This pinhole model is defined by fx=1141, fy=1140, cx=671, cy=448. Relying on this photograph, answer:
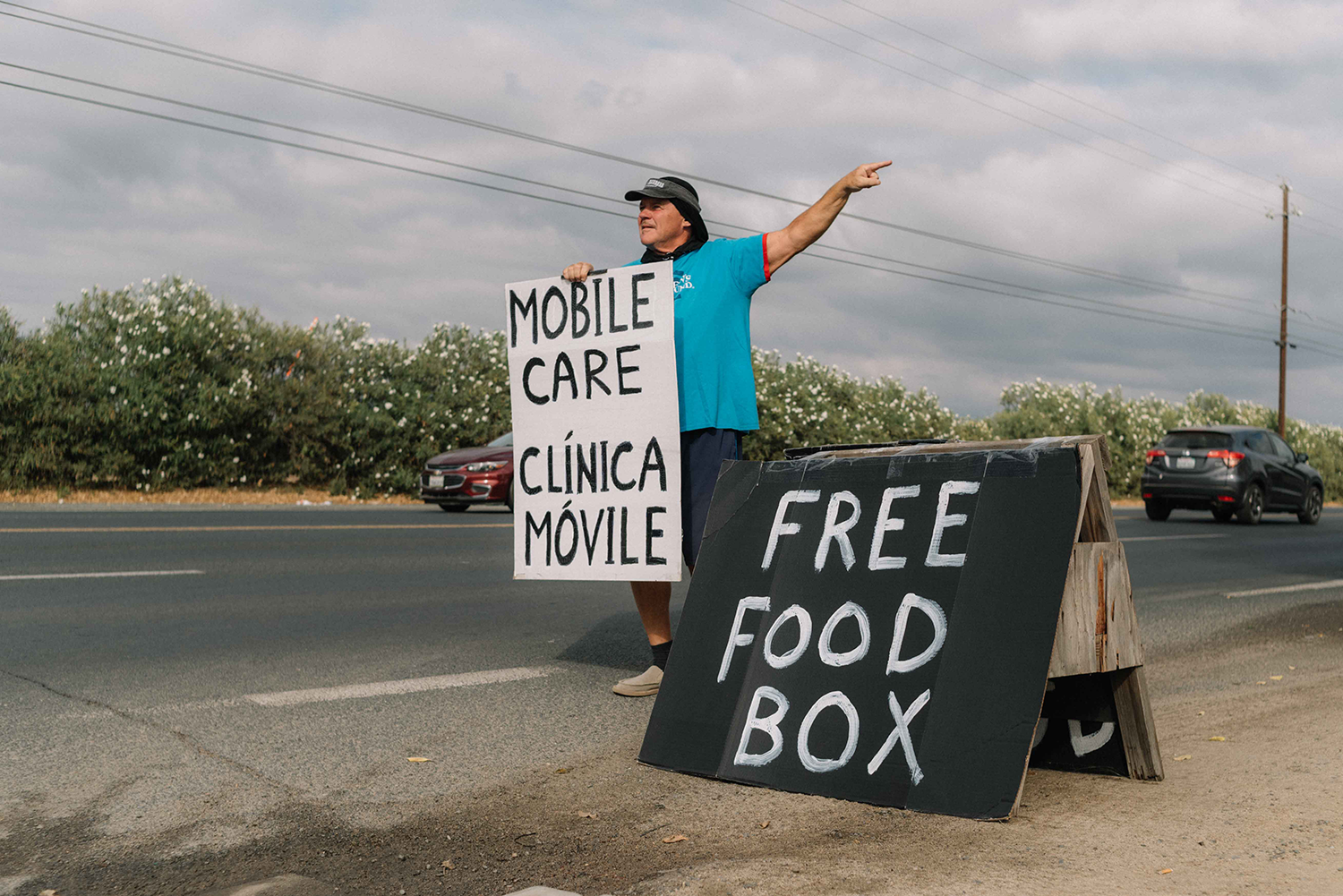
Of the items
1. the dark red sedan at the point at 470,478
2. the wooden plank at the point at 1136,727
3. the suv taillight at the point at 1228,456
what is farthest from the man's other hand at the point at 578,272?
the suv taillight at the point at 1228,456

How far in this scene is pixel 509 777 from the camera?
3.73 meters

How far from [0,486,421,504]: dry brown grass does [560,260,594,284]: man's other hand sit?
1644 centimetres

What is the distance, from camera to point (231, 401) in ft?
69.0

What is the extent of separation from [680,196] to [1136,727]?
2669mm

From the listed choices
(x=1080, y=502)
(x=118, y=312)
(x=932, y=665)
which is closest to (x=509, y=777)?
(x=932, y=665)

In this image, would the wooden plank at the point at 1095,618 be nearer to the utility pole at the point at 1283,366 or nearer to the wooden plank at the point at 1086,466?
the wooden plank at the point at 1086,466

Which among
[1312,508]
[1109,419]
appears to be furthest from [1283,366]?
[1312,508]

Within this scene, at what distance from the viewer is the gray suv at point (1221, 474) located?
746 inches

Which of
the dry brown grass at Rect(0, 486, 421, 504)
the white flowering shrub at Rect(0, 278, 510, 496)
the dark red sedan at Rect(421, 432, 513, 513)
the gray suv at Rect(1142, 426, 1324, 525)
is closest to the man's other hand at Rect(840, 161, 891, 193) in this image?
the dark red sedan at Rect(421, 432, 513, 513)

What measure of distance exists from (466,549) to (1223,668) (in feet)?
23.9

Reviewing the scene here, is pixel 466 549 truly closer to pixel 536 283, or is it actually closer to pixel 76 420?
pixel 536 283

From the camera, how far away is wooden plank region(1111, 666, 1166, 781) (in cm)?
364

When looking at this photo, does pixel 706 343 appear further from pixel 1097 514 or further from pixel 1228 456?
pixel 1228 456

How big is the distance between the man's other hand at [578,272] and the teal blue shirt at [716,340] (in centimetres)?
41
